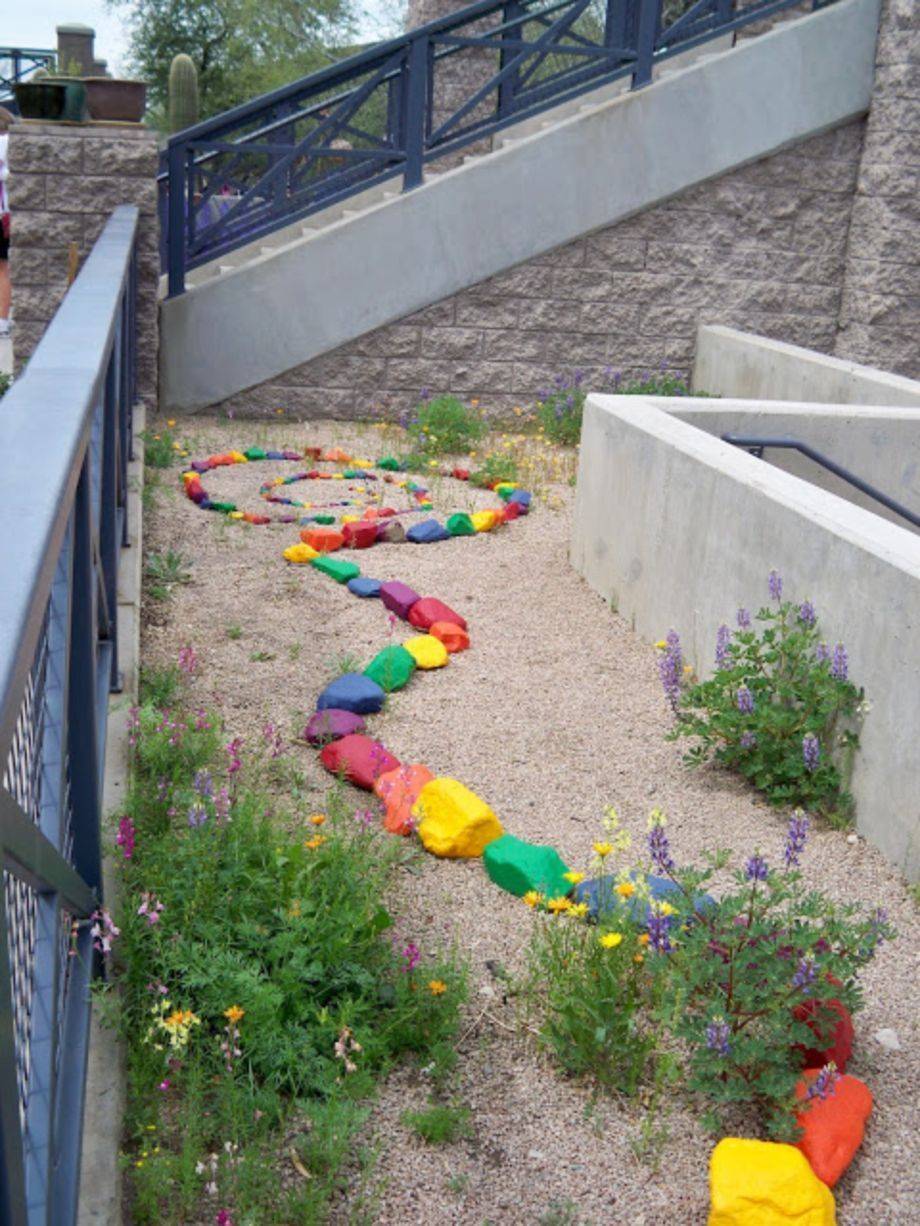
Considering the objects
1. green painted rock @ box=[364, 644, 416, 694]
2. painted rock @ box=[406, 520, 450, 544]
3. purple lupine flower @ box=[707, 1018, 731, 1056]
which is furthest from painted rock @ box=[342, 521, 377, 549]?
purple lupine flower @ box=[707, 1018, 731, 1056]

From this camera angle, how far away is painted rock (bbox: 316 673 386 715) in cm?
455

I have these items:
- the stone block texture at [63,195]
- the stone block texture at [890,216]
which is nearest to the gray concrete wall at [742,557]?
the stone block texture at [63,195]

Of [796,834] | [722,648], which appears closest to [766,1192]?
[796,834]

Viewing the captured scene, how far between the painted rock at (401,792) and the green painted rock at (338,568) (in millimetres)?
2053

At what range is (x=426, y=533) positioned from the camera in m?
6.73

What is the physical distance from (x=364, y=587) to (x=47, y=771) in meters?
3.78

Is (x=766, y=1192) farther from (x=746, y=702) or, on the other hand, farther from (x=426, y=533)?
(x=426, y=533)

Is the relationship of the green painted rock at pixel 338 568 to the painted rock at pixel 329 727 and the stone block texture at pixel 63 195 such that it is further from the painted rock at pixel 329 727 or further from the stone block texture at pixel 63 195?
the stone block texture at pixel 63 195

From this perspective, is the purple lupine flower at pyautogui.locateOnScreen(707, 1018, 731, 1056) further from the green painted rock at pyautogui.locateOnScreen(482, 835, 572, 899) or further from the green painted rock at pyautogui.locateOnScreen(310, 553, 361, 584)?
the green painted rock at pyautogui.locateOnScreen(310, 553, 361, 584)

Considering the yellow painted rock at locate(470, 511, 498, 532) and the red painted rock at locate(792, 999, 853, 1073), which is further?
the yellow painted rock at locate(470, 511, 498, 532)

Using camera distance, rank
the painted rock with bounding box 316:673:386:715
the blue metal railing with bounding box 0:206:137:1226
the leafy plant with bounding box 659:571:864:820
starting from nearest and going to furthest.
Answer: the blue metal railing with bounding box 0:206:137:1226
the leafy plant with bounding box 659:571:864:820
the painted rock with bounding box 316:673:386:715

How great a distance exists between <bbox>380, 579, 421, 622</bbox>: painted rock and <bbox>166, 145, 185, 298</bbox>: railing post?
13.7 ft

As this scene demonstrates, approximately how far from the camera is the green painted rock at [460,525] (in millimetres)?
6832

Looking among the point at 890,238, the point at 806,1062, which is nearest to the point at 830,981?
the point at 806,1062
